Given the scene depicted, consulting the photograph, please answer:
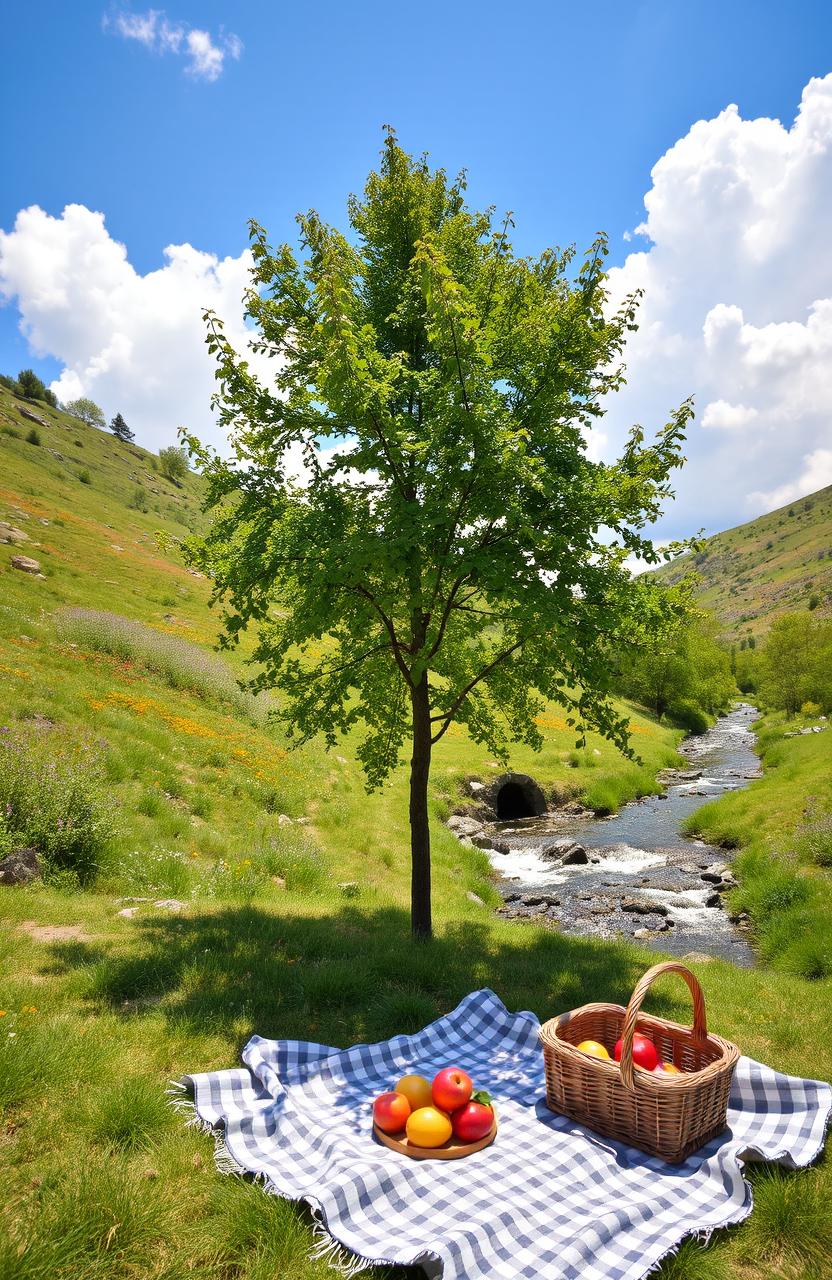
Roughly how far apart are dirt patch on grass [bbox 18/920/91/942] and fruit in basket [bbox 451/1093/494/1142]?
5.52 meters

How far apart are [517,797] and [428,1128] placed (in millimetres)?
26267

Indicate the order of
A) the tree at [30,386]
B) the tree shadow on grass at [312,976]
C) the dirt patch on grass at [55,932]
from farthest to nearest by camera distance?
the tree at [30,386] → the dirt patch on grass at [55,932] → the tree shadow on grass at [312,976]

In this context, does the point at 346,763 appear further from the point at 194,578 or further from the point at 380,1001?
the point at 194,578

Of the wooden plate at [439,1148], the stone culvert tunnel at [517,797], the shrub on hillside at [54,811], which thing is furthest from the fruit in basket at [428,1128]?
the stone culvert tunnel at [517,797]

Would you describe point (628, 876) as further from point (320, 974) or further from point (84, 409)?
point (84, 409)

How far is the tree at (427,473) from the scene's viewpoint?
23.6 ft

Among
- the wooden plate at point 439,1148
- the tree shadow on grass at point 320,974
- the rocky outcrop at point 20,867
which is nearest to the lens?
the wooden plate at point 439,1148

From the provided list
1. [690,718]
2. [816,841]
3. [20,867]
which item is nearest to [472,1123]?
[20,867]

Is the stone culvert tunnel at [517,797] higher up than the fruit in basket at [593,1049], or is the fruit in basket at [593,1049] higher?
the fruit in basket at [593,1049]

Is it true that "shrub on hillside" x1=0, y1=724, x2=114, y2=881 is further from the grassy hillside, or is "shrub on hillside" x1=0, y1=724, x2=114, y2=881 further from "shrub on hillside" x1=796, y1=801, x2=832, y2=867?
"shrub on hillside" x1=796, y1=801, x2=832, y2=867

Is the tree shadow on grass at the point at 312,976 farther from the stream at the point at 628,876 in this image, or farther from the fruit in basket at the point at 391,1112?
the stream at the point at 628,876

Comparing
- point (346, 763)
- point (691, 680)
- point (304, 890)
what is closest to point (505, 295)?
point (304, 890)

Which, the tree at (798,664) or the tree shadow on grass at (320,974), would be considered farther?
the tree at (798,664)

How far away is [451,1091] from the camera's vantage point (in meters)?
4.82
